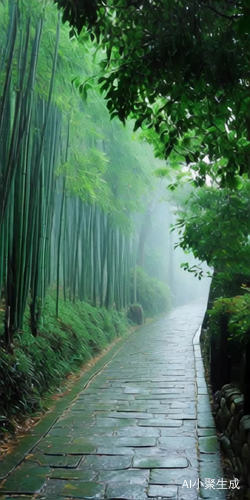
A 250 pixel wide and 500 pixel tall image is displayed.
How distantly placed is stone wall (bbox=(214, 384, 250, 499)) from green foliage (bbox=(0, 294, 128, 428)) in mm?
1885

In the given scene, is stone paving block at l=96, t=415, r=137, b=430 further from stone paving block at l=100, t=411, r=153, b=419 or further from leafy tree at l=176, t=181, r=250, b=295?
leafy tree at l=176, t=181, r=250, b=295

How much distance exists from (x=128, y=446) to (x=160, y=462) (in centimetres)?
44

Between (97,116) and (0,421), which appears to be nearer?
(0,421)

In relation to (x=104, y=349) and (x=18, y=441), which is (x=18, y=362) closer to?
(x=18, y=441)

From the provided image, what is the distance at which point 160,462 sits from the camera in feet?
11.2

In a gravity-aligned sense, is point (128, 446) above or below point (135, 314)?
below

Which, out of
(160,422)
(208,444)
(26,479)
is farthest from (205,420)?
(26,479)

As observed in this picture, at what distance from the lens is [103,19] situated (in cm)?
270

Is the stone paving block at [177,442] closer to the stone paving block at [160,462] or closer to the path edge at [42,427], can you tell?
the stone paving block at [160,462]

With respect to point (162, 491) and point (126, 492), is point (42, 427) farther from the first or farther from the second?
point (162, 491)

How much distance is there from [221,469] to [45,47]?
485cm

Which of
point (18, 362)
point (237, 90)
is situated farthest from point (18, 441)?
point (237, 90)

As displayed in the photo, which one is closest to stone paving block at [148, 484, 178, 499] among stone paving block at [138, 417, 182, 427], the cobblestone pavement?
the cobblestone pavement

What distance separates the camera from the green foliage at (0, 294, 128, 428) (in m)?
4.42
